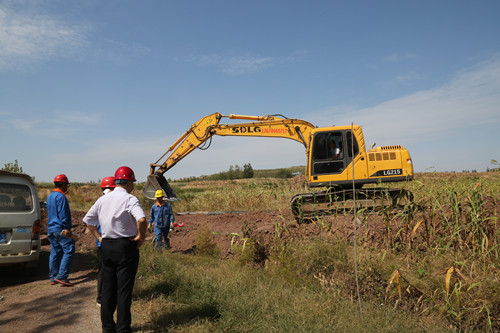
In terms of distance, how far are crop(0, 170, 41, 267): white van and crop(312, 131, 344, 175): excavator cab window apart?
7063 mm

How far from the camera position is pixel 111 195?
410 centimetres

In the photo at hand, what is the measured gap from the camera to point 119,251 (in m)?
3.90

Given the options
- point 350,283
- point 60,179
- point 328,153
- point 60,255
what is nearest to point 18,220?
point 60,255

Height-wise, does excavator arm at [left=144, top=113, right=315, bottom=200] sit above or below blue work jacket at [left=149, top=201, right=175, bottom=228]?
above

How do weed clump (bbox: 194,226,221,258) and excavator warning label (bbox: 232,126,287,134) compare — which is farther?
excavator warning label (bbox: 232,126,287,134)

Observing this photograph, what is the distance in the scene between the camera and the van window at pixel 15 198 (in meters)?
6.50

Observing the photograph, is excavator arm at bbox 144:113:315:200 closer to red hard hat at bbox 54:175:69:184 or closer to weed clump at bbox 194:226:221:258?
weed clump at bbox 194:226:221:258

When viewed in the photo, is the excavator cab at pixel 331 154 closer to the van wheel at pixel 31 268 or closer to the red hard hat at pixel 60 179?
the red hard hat at pixel 60 179

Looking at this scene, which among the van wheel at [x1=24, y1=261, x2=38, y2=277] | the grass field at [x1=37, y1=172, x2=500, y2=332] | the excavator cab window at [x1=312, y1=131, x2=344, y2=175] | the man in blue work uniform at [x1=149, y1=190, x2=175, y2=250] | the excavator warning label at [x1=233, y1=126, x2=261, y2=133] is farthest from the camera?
the excavator warning label at [x1=233, y1=126, x2=261, y2=133]

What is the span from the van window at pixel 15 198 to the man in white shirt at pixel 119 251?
3663 mm

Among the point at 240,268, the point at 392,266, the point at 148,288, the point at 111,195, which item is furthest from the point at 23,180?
the point at 392,266

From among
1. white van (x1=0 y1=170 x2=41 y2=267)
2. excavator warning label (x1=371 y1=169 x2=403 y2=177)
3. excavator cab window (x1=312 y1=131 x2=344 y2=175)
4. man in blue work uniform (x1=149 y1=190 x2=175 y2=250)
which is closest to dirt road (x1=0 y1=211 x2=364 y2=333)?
white van (x1=0 y1=170 x2=41 y2=267)

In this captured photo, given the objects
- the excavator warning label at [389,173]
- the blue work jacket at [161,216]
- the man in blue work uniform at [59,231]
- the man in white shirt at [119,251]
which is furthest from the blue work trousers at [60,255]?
the excavator warning label at [389,173]

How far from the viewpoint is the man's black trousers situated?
3.89 meters
